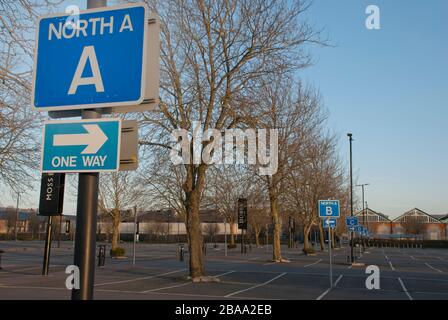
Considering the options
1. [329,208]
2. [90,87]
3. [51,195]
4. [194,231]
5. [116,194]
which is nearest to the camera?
[90,87]

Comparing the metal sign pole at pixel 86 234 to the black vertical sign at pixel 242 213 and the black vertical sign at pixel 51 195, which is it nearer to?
the black vertical sign at pixel 51 195

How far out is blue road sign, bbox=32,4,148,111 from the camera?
3.88m

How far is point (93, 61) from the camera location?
3961mm

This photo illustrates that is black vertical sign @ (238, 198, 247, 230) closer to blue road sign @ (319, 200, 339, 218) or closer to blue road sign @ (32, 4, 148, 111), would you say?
blue road sign @ (319, 200, 339, 218)

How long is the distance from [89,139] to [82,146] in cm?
8

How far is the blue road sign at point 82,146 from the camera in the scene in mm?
3752

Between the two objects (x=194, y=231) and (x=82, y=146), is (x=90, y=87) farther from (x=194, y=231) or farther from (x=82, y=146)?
(x=194, y=231)

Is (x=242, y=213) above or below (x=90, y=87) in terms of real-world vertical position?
below

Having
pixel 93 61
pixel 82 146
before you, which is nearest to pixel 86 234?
pixel 82 146

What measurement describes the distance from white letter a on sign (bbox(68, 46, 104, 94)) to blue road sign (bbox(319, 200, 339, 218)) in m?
15.7

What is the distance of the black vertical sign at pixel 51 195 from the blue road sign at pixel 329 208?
11.7 m

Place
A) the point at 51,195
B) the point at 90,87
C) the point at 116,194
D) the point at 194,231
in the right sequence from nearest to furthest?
the point at 90,87 < the point at 194,231 < the point at 51,195 < the point at 116,194

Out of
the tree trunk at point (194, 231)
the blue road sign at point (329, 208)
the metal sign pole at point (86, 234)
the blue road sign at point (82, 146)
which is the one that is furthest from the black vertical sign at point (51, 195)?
the metal sign pole at point (86, 234)

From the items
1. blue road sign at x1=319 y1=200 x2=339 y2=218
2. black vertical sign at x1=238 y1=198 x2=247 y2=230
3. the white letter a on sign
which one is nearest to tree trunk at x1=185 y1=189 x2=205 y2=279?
blue road sign at x1=319 y1=200 x2=339 y2=218
